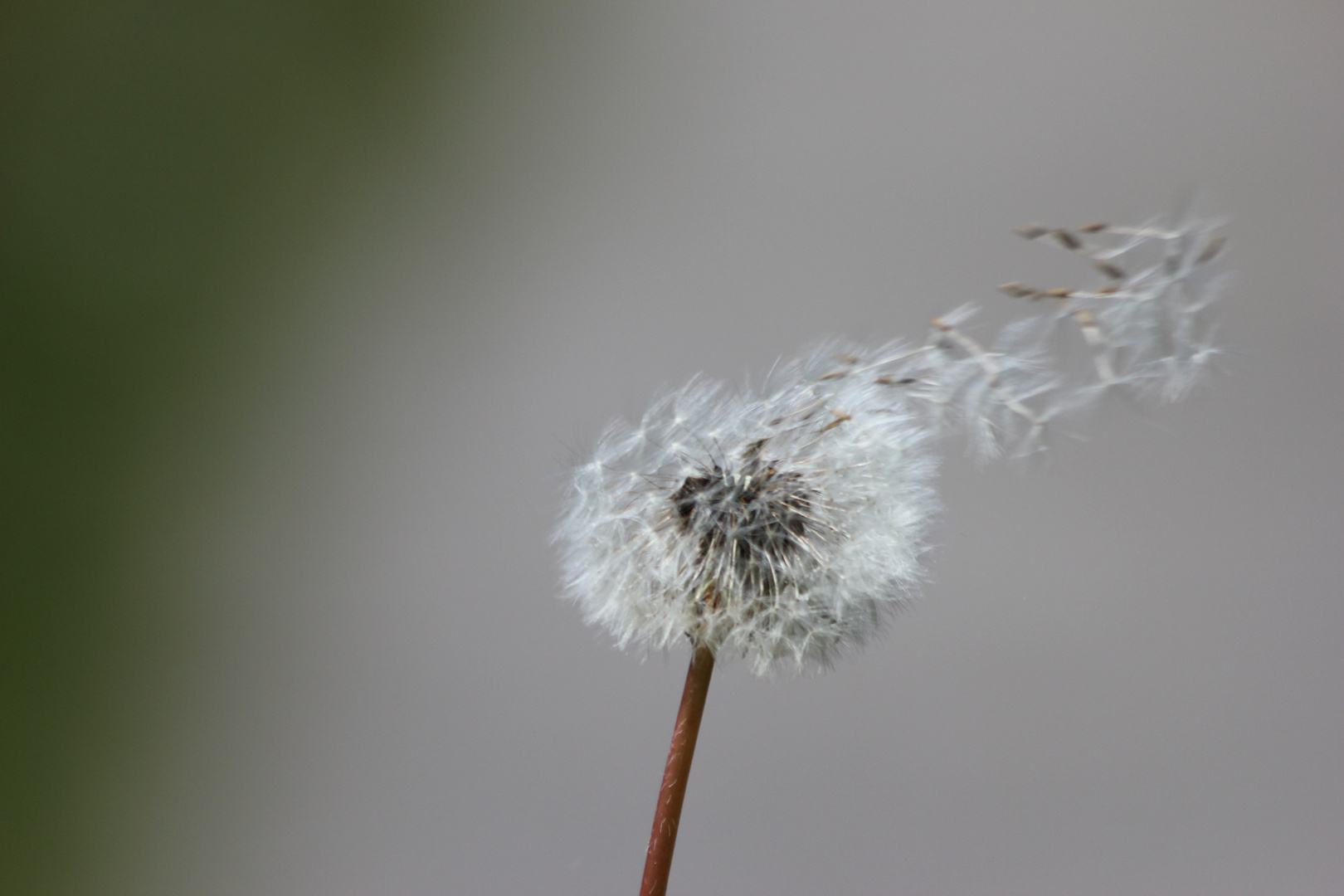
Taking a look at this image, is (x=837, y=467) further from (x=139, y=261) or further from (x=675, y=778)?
(x=139, y=261)

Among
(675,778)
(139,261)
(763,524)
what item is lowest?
(675,778)

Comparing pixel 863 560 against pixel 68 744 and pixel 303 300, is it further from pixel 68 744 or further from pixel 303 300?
pixel 68 744

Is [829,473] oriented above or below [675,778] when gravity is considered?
above

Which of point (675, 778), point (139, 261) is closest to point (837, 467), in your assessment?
point (675, 778)

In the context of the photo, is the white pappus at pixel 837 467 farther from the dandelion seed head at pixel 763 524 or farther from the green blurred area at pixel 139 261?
the green blurred area at pixel 139 261

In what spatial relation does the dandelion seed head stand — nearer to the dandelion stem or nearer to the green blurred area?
the dandelion stem

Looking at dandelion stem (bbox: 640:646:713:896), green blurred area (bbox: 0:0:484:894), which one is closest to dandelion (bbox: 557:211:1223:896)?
dandelion stem (bbox: 640:646:713:896)

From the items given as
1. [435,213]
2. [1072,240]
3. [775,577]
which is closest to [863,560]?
[775,577]
